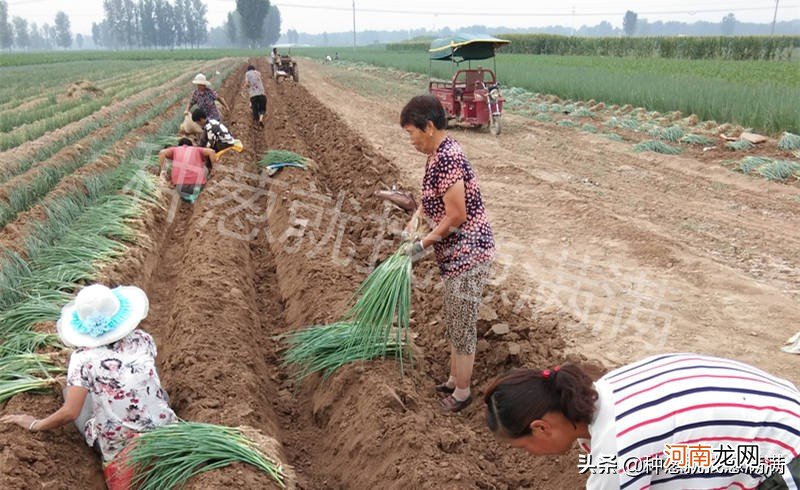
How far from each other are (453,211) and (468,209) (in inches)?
6.0

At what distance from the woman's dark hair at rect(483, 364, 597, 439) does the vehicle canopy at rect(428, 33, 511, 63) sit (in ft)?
36.2

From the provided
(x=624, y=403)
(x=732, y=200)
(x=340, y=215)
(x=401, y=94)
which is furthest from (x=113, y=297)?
(x=401, y=94)

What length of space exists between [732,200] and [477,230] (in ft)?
18.8

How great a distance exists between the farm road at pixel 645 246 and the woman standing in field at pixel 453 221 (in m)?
1.27

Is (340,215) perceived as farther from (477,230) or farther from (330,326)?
(477,230)

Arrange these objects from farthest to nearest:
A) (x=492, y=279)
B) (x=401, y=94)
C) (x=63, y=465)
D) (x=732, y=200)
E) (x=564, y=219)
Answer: (x=401, y=94)
(x=732, y=200)
(x=564, y=219)
(x=492, y=279)
(x=63, y=465)

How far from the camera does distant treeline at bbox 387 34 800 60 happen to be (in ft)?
92.0

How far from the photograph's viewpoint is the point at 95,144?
32.5 ft

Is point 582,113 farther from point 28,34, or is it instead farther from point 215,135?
point 28,34

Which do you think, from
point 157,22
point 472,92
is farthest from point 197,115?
point 157,22

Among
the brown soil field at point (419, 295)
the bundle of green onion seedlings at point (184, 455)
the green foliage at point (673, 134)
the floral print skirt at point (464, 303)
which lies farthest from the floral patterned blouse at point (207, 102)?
the green foliage at point (673, 134)

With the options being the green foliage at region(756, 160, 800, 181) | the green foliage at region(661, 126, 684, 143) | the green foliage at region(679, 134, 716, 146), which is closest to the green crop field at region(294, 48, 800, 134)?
the green foliage at region(679, 134, 716, 146)

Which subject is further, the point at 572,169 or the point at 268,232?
the point at 572,169

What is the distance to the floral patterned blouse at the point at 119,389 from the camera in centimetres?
284
